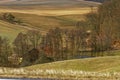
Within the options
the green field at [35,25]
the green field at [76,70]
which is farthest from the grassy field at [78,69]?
the green field at [35,25]

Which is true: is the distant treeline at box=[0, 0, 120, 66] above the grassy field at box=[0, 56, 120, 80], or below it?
below

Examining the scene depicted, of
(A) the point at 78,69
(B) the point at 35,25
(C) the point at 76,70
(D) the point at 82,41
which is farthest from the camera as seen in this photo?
(B) the point at 35,25

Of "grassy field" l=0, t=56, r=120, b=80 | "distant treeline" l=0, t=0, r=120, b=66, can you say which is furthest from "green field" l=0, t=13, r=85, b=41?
"grassy field" l=0, t=56, r=120, b=80

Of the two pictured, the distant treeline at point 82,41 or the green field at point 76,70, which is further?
the distant treeline at point 82,41

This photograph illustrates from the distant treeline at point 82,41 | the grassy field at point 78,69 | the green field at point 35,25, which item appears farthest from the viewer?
the green field at point 35,25

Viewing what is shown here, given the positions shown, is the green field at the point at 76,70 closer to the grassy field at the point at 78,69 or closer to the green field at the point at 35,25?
the grassy field at the point at 78,69

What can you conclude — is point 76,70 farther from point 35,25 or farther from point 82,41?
point 35,25

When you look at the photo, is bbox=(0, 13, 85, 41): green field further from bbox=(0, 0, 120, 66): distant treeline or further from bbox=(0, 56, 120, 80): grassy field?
bbox=(0, 56, 120, 80): grassy field

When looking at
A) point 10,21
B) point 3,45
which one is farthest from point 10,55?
point 10,21

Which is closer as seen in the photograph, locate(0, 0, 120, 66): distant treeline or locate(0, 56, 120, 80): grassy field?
locate(0, 56, 120, 80): grassy field

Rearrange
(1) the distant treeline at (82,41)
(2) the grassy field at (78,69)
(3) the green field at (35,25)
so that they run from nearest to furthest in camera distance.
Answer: (2) the grassy field at (78,69) → (1) the distant treeline at (82,41) → (3) the green field at (35,25)

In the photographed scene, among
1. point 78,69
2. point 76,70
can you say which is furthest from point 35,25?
point 76,70

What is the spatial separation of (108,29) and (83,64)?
226 ft

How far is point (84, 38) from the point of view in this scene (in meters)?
110
